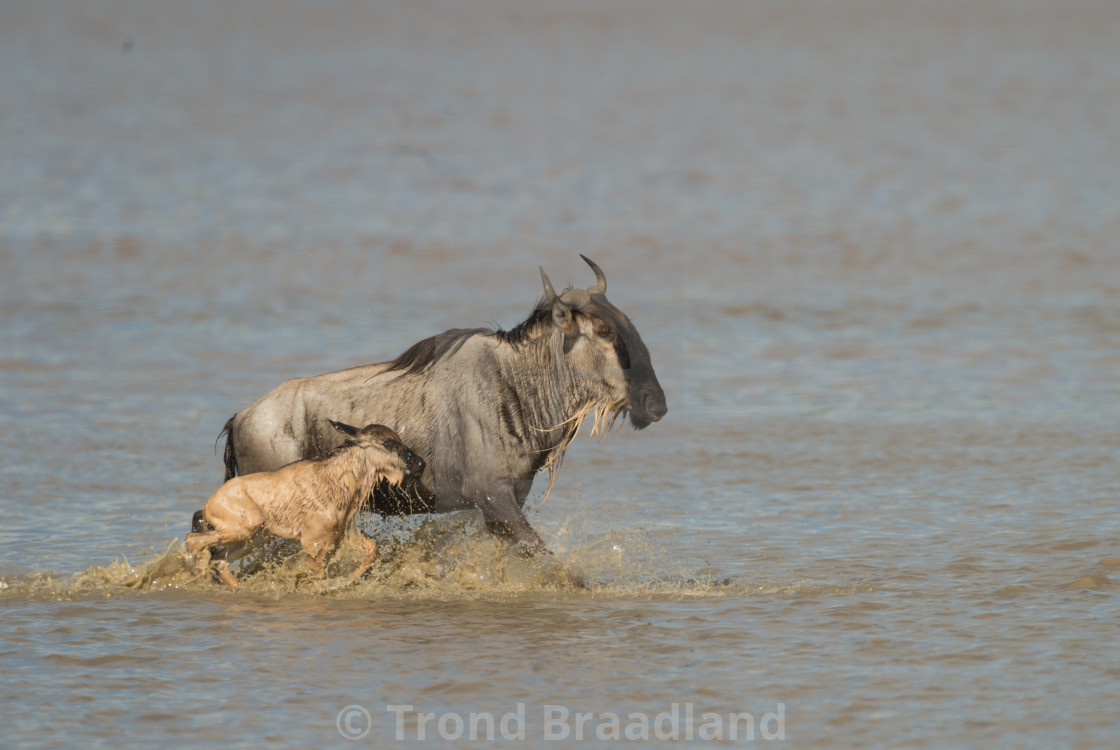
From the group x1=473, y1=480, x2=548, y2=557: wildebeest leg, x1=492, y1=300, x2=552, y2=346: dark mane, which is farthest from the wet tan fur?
x1=492, y1=300, x2=552, y2=346: dark mane

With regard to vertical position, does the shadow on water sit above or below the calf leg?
below

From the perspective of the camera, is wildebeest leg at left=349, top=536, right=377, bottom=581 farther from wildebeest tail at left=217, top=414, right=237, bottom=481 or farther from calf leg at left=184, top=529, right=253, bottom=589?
wildebeest tail at left=217, top=414, right=237, bottom=481

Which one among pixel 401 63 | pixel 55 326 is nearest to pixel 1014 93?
pixel 401 63

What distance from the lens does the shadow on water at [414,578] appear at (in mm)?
8828

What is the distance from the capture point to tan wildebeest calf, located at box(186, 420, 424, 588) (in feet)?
27.3

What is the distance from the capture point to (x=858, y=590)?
8.92 meters

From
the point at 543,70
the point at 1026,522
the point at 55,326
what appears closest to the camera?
the point at 1026,522

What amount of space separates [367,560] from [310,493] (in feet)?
1.88

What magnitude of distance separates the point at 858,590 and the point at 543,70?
3146 centimetres

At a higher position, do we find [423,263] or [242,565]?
[423,263]

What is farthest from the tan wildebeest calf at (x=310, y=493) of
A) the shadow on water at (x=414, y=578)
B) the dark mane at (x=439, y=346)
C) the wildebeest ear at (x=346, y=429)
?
the dark mane at (x=439, y=346)

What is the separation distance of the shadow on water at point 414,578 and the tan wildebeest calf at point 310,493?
0.38 meters

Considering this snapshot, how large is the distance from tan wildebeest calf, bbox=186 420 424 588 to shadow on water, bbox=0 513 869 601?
0.38 metres

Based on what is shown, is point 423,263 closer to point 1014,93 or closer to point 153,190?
point 153,190
